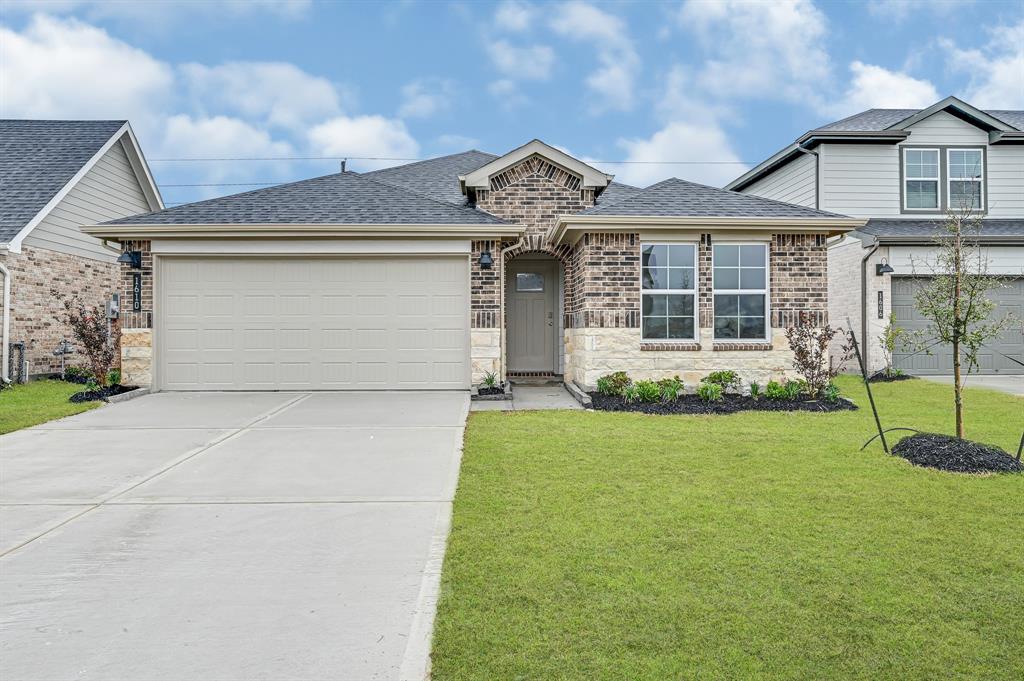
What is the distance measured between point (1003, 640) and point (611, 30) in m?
21.1

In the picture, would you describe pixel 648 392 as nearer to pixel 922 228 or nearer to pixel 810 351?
pixel 810 351

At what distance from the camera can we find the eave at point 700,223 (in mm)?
10898

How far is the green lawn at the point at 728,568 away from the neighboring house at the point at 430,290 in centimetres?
465

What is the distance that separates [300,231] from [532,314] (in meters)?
5.15

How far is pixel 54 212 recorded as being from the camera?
14.9m

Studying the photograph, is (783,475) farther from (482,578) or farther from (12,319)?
(12,319)

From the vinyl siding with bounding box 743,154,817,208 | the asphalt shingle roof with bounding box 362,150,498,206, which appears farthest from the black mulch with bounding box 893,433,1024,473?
the vinyl siding with bounding box 743,154,817,208

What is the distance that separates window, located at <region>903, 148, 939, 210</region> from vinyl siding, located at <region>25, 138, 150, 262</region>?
62.1ft

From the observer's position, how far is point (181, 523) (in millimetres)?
4680

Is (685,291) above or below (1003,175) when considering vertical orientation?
below

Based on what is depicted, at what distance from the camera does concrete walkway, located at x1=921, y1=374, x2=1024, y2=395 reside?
41.1ft

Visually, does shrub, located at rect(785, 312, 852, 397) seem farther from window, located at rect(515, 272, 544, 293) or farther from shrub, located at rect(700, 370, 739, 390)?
window, located at rect(515, 272, 544, 293)

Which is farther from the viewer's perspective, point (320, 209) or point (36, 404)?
point (320, 209)

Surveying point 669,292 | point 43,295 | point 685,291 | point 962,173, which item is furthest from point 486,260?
point 962,173
